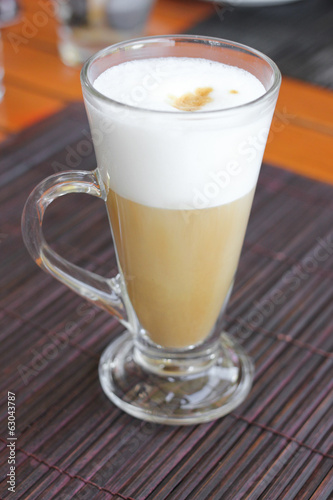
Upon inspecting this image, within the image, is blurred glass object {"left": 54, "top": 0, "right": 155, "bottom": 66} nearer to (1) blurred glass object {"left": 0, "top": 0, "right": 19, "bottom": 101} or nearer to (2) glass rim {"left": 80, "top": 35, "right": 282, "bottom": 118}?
(1) blurred glass object {"left": 0, "top": 0, "right": 19, "bottom": 101}

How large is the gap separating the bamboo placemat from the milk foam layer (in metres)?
0.23

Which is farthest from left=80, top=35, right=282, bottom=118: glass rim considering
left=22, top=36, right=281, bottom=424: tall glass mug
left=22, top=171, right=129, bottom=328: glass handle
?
left=22, top=171, right=129, bottom=328: glass handle

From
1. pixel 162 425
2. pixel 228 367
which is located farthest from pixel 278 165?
pixel 162 425

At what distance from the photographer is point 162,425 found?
27.1 inches

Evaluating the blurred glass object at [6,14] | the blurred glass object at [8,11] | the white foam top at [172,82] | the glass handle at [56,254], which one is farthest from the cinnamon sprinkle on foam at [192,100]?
the blurred glass object at [8,11]

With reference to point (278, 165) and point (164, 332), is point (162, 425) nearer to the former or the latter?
point (164, 332)

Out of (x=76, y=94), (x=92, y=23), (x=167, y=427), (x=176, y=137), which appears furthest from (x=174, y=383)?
(x=92, y=23)

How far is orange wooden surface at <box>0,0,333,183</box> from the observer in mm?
1110
